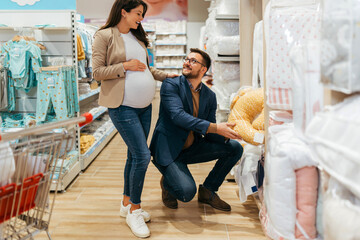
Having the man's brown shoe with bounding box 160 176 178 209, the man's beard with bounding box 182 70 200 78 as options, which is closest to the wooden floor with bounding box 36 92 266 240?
the man's brown shoe with bounding box 160 176 178 209

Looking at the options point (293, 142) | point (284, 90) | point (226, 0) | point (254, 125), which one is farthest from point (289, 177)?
point (226, 0)

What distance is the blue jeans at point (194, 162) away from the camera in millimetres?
2654

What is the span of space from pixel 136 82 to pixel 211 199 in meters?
1.16

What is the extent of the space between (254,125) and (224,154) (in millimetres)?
340

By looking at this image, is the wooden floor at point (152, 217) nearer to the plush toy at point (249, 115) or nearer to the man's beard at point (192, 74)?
the plush toy at point (249, 115)

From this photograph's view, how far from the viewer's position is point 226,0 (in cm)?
A: 391

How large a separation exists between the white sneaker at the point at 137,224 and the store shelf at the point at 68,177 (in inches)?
36.9

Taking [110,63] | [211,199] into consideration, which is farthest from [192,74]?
[211,199]

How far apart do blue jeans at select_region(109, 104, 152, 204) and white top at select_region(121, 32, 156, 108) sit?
6 centimetres

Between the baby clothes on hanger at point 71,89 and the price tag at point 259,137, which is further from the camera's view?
the baby clothes on hanger at point 71,89

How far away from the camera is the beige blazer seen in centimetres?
238

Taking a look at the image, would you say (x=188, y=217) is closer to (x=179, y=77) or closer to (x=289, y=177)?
(x=179, y=77)

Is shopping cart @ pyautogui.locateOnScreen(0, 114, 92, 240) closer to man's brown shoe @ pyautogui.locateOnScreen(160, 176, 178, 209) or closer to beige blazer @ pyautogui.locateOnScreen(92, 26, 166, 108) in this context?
beige blazer @ pyautogui.locateOnScreen(92, 26, 166, 108)

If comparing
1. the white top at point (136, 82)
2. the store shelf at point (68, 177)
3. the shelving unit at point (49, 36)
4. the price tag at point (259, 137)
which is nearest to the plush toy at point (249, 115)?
the price tag at point (259, 137)
